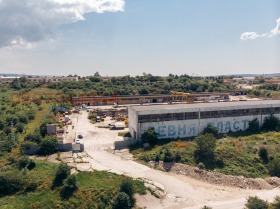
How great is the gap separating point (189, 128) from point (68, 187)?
23575 millimetres

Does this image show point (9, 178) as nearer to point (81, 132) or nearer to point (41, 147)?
point (41, 147)

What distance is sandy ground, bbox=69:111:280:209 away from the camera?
28406 millimetres

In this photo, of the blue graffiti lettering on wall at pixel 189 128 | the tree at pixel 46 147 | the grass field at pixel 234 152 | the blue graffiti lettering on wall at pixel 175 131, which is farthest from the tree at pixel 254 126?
the tree at pixel 46 147

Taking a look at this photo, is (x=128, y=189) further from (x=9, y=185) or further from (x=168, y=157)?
(x=9, y=185)

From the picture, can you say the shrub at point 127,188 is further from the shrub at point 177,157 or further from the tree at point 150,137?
the tree at point 150,137

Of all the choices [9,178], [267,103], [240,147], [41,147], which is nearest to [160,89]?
[267,103]

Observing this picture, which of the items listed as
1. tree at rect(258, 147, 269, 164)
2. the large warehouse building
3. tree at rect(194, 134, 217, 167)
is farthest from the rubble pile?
the large warehouse building

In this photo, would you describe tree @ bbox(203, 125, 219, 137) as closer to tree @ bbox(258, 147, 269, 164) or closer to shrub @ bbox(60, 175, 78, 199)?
tree @ bbox(258, 147, 269, 164)

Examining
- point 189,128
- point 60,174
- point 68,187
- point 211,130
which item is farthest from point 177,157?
point 60,174

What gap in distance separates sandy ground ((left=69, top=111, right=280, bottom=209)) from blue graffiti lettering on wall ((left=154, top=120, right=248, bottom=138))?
792 centimetres

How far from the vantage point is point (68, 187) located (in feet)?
94.3

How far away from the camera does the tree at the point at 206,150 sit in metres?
37.8

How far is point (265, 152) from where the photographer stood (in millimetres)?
39500

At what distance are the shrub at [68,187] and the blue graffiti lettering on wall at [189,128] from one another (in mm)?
18342
